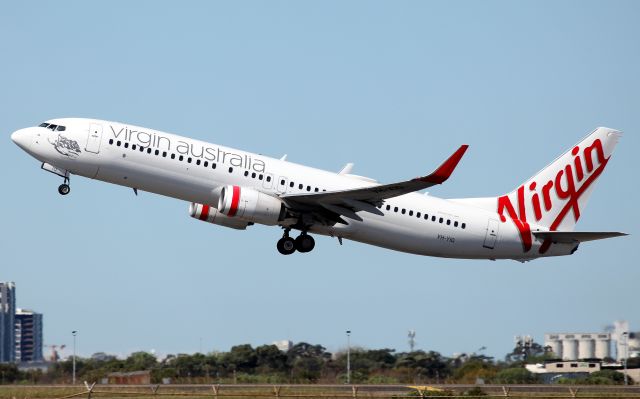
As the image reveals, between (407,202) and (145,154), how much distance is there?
12.5 m

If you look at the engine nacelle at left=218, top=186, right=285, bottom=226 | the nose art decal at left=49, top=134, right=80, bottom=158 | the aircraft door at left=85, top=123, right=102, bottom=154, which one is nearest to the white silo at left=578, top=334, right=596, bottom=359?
the engine nacelle at left=218, top=186, right=285, bottom=226

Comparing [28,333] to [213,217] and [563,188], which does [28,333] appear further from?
[563,188]

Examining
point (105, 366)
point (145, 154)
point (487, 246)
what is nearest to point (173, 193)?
point (145, 154)

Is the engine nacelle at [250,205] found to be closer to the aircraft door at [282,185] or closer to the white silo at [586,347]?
the aircraft door at [282,185]

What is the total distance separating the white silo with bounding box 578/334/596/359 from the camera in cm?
8862

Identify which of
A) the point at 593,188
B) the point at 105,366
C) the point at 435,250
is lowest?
the point at 105,366

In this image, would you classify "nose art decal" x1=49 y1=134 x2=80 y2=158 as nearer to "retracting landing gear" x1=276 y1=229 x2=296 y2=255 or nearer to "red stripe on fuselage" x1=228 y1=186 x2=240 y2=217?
"red stripe on fuselage" x1=228 y1=186 x2=240 y2=217

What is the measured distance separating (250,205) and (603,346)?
4002 cm

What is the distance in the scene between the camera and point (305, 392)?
159ft

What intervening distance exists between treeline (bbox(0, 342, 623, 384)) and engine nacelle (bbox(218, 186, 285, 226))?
1364 cm

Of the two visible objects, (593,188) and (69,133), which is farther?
(593,188)

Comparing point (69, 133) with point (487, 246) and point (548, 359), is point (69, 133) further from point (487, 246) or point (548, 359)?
point (548, 359)

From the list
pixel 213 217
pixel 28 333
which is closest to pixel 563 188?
pixel 213 217

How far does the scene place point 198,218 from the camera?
2112 inches
